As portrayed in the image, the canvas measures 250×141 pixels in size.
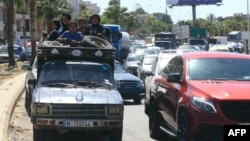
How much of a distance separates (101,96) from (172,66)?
168cm

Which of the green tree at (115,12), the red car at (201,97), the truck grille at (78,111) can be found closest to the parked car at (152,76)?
the red car at (201,97)

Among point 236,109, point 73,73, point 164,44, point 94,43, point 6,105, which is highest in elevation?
point 94,43

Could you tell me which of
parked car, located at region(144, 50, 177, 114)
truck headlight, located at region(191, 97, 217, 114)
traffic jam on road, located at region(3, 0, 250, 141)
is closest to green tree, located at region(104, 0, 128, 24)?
parked car, located at region(144, 50, 177, 114)

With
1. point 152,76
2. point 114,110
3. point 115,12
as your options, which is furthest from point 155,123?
point 115,12

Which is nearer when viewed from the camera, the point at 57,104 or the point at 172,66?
the point at 57,104

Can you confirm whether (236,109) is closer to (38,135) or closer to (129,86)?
(38,135)

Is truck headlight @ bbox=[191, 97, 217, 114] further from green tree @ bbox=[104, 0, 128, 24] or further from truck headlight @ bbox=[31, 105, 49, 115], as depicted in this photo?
green tree @ bbox=[104, 0, 128, 24]

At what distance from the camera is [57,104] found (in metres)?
9.52

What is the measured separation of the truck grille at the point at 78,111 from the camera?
31.2 ft

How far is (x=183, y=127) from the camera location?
8.88m

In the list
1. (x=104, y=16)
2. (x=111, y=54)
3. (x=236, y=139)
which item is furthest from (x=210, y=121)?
(x=104, y=16)

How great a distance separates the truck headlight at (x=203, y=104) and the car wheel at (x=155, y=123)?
2.56 meters

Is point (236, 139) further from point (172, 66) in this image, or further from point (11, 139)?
point (11, 139)

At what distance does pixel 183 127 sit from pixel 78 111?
1854 mm
